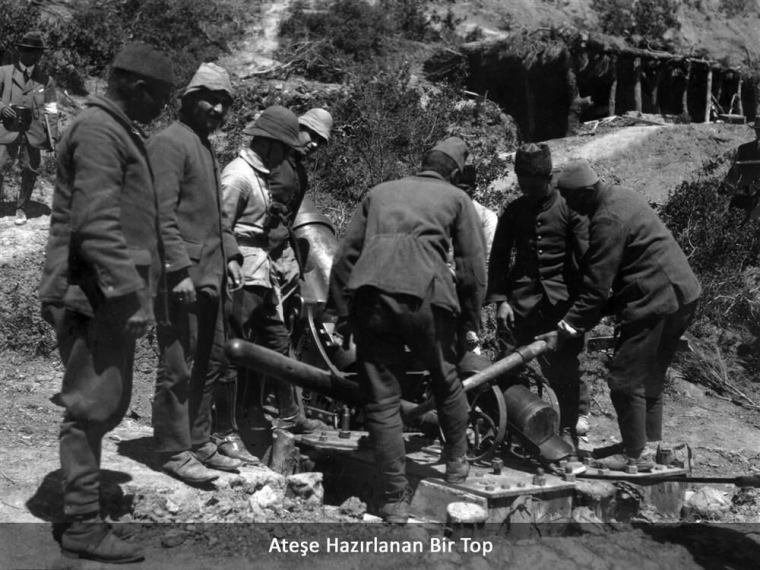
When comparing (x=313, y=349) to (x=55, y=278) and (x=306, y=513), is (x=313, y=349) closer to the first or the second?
(x=306, y=513)

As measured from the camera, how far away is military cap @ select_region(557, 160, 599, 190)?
5623 mm

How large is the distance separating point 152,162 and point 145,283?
31.1 inches

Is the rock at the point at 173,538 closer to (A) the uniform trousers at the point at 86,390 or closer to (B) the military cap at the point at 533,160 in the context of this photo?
(A) the uniform trousers at the point at 86,390

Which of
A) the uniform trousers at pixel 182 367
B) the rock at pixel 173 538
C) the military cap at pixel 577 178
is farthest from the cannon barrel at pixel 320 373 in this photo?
the military cap at pixel 577 178

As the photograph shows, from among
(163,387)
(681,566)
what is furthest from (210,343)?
(681,566)

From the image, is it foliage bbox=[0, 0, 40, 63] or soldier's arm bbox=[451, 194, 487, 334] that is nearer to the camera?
soldier's arm bbox=[451, 194, 487, 334]

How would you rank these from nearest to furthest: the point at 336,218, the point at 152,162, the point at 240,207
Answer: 1. the point at 152,162
2. the point at 240,207
3. the point at 336,218

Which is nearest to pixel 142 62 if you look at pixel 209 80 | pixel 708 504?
pixel 209 80

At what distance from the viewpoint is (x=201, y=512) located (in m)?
4.49

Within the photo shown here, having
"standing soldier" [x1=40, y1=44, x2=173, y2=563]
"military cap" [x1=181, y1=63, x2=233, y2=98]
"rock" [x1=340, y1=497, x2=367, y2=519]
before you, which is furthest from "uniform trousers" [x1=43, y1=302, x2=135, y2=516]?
"rock" [x1=340, y1=497, x2=367, y2=519]

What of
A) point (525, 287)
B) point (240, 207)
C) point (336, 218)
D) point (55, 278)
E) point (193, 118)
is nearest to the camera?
point (55, 278)

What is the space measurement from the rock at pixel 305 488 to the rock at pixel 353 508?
0.47 feet

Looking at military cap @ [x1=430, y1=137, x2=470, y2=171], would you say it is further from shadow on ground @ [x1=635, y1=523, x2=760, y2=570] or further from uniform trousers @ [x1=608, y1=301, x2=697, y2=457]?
shadow on ground @ [x1=635, y1=523, x2=760, y2=570]

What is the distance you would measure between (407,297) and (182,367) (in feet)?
3.84
